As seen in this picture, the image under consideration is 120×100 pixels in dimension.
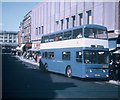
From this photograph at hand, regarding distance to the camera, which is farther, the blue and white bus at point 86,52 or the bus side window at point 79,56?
the bus side window at point 79,56

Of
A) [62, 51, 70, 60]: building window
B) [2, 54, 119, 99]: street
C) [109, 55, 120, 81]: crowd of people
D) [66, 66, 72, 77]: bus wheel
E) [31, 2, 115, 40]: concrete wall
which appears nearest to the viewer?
[2, 54, 119, 99]: street

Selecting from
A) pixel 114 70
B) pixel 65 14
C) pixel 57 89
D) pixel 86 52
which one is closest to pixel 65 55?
pixel 86 52

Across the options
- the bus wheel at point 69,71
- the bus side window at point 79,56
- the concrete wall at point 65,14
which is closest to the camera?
the bus side window at point 79,56

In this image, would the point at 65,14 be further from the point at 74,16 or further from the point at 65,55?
the point at 65,55

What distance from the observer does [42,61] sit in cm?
2862

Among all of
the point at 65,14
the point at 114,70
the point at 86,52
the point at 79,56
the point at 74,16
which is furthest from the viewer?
the point at 65,14

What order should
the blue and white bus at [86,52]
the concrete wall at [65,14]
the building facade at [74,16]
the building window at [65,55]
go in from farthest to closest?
the concrete wall at [65,14] < the building facade at [74,16] < the building window at [65,55] < the blue and white bus at [86,52]

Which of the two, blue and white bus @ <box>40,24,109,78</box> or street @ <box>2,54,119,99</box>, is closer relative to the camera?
street @ <box>2,54,119,99</box>

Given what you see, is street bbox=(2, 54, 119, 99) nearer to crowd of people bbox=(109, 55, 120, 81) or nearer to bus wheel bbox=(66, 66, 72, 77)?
bus wheel bbox=(66, 66, 72, 77)

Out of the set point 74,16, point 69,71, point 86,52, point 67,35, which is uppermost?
point 74,16

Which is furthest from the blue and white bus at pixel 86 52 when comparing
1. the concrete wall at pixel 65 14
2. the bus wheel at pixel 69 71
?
the concrete wall at pixel 65 14

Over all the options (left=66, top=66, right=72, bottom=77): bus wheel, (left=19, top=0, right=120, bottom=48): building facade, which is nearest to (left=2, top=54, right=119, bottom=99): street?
(left=66, top=66, right=72, bottom=77): bus wheel

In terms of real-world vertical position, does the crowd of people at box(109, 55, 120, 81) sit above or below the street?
above

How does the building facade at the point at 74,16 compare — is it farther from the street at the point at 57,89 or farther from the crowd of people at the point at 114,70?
the street at the point at 57,89
